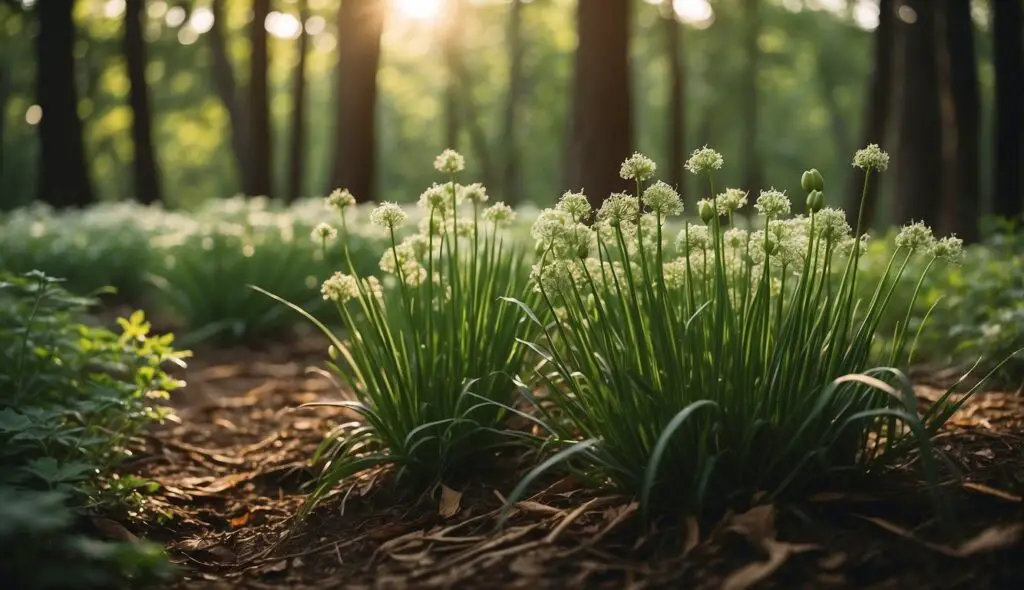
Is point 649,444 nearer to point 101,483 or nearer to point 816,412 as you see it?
point 816,412

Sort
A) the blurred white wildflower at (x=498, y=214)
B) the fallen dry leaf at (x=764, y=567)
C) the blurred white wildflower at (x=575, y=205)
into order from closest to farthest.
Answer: the fallen dry leaf at (x=764, y=567), the blurred white wildflower at (x=575, y=205), the blurred white wildflower at (x=498, y=214)

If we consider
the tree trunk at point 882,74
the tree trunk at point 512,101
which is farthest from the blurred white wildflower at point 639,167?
the tree trunk at point 512,101

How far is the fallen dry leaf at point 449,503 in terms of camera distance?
9.34 feet

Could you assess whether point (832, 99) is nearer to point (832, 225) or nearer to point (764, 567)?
point (832, 225)

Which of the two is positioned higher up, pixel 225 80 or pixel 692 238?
pixel 225 80

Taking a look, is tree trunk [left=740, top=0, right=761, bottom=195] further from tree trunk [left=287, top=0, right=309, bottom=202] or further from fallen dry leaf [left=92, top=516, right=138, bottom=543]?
fallen dry leaf [left=92, top=516, right=138, bottom=543]

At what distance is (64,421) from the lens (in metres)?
3.39

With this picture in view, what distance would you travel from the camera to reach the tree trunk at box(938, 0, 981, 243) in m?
8.62

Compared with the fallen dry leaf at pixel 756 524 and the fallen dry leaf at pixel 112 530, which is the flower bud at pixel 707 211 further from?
the fallen dry leaf at pixel 112 530

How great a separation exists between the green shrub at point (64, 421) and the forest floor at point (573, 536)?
22 centimetres

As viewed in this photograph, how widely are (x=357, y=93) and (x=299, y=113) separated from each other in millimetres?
5312

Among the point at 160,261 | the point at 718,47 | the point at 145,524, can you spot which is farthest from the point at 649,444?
the point at 718,47

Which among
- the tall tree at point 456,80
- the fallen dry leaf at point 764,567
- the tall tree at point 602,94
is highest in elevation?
the tall tree at point 456,80

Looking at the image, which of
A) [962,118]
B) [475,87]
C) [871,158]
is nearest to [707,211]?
[871,158]
